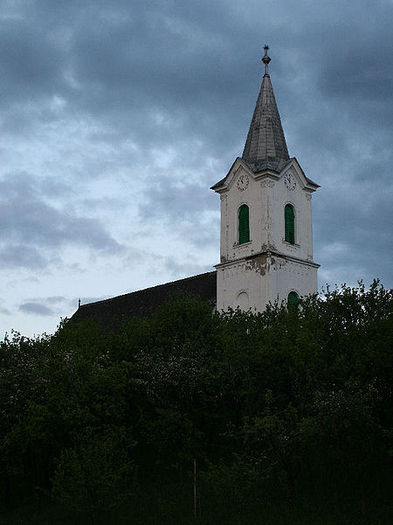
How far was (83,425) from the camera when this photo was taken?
123ft

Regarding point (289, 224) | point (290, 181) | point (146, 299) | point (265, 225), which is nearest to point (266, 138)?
point (290, 181)

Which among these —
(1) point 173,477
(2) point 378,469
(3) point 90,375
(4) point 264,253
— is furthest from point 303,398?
(4) point 264,253

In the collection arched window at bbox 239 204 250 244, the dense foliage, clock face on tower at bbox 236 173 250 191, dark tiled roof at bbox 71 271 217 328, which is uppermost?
clock face on tower at bbox 236 173 250 191

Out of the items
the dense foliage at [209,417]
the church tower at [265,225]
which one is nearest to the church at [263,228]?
the church tower at [265,225]

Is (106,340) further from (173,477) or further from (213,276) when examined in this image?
(213,276)

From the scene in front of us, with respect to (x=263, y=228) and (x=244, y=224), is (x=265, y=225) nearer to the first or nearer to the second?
(x=263, y=228)

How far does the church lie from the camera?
57.4 meters

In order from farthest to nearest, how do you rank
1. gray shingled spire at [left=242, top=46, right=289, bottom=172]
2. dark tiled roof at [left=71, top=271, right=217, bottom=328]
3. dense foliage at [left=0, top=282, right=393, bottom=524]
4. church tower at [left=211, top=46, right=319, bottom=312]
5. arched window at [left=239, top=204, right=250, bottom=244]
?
dark tiled roof at [left=71, top=271, right=217, bottom=328], gray shingled spire at [left=242, top=46, right=289, bottom=172], arched window at [left=239, top=204, right=250, bottom=244], church tower at [left=211, top=46, right=319, bottom=312], dense foliage at [left=0, top=282, right=393, bottom=524]

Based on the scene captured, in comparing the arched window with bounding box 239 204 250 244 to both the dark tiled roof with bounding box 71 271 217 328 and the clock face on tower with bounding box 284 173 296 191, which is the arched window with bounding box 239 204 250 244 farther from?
the dark tiled roof with bounding box 71 271 217 328

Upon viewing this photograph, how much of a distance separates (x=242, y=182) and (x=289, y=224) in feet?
17.6

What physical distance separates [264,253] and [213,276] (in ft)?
26.0

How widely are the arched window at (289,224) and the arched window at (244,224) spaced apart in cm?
318

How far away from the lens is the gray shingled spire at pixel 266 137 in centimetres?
6134

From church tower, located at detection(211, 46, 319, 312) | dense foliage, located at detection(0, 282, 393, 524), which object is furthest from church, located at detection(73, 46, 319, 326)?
dense foliage, located at detection(0, 282, 393, 524)
